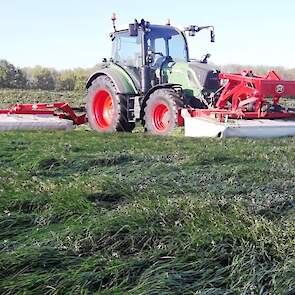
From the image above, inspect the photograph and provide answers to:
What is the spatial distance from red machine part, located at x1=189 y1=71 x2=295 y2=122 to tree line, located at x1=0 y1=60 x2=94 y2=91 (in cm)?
2399

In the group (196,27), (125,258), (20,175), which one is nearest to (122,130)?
(196,27)

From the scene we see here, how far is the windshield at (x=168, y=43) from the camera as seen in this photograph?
10243 millimetres

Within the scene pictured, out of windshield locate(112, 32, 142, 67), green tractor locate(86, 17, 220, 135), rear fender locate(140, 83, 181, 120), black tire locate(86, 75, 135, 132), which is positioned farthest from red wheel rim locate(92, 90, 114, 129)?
rear fender locate(140, 83, 181, 120)

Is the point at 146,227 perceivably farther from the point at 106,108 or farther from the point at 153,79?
the point at 106,108

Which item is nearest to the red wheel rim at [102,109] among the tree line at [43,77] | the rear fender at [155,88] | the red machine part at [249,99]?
the rear fender at [155,88]

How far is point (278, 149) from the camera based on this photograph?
22.5ft

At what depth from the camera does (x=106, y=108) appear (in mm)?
11648

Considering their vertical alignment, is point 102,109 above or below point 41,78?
below

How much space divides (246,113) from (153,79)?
2.05m

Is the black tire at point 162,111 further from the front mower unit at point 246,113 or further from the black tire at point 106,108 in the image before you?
the black tire at point 106,108

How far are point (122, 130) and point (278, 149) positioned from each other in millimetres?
4325

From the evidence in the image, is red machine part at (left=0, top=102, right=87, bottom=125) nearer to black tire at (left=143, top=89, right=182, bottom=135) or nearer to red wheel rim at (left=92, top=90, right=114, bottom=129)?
red wheel rim at (left=92, top=90, right=114, bottom=129)

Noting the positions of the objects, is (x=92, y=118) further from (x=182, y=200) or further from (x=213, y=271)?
(x=213, y=271)

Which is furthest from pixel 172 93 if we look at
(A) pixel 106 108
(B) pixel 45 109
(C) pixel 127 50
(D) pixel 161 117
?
(B) pixel 45 109
